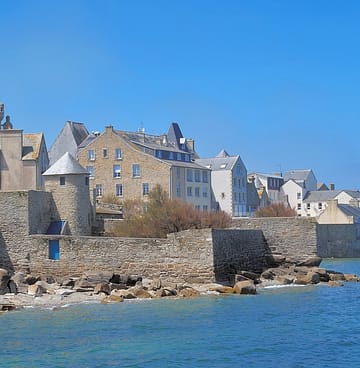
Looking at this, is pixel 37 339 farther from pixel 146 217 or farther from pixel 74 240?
pixel 146 217

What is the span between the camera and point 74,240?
30656 millimetres

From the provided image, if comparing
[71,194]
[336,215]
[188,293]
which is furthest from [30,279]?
[336,215]

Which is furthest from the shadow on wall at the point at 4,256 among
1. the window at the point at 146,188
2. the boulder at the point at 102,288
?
the window at the point at 146,188

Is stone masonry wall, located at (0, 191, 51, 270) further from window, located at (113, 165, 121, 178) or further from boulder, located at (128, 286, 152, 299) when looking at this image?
window, located at (113, 165, 121, 178)

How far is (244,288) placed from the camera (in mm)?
28312

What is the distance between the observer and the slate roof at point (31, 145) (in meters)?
42.1

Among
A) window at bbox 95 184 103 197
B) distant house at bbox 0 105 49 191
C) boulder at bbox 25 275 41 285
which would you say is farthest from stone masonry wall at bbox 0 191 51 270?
window at bbox 95 184 103 197

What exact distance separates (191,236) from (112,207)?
16.4m

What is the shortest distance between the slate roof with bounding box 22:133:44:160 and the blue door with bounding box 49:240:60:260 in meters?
11.9

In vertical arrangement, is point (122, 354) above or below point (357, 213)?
below

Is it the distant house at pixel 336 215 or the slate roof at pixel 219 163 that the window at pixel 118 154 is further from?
the distant house at pixel 336 215

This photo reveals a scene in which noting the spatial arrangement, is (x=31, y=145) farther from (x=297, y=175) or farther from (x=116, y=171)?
(x=297, y=175)


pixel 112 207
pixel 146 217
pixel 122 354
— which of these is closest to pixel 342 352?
pixel 122 354

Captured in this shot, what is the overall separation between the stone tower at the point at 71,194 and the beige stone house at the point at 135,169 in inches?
887
